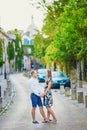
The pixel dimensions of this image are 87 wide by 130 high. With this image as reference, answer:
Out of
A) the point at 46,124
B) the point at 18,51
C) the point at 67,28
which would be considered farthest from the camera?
the point at 18,51

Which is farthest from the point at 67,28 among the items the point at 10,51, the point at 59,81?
the point at 10,51

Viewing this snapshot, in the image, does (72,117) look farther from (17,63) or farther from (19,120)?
(17,63)

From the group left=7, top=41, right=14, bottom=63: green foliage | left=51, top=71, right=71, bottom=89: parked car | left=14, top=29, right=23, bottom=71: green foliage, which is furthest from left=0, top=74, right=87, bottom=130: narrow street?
left=14, top=29, right=23, bottom=71: green foliage

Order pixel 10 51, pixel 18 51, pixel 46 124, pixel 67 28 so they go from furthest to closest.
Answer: pixel 18 51 → pixel 10 51 → pixel 67 28 → pixel 46 124

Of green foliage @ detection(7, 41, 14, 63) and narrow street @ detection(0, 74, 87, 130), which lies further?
green foliage @ detection(7, 41, 14, 63)

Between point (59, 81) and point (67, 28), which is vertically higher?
point (67, 28)

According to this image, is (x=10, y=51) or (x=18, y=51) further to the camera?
(x=18, y=51)

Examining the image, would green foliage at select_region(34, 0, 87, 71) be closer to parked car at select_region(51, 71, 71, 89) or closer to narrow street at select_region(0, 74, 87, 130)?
parked car at select_region(51, 71, 71, 89)

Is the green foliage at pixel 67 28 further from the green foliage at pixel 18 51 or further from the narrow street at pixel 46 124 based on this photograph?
the green foliage at pixel 18 51

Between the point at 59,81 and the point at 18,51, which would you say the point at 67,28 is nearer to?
the point at 59,81

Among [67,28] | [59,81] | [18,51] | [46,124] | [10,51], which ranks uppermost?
[18,51]

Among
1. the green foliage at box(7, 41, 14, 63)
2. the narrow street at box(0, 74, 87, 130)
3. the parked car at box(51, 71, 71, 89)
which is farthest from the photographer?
the green foliage at box(7, 41, 14, 63)

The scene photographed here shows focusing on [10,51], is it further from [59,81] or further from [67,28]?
[67,28]

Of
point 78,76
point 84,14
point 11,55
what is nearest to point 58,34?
point 78,76
